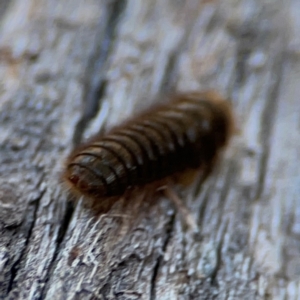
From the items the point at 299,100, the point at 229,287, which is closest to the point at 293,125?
the point at 299,100

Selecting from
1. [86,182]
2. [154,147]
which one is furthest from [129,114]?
[86,182]

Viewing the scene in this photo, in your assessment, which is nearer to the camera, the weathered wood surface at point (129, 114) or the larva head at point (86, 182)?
the weathered wood surface at point (129, 114)

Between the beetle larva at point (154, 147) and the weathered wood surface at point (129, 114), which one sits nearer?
the weathered wood surface at point (129, 114)

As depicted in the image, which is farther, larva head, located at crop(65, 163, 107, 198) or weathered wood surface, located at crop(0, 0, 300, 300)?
larva head, located at crop(65, 163, 107, 198)
